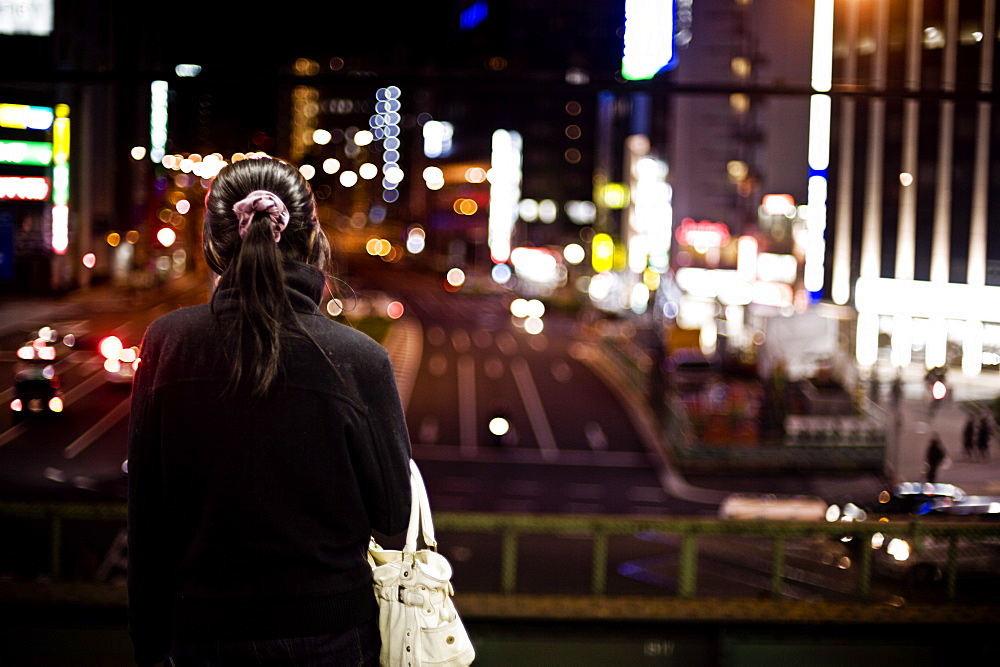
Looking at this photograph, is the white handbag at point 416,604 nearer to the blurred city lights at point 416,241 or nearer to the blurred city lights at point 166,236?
the blurred city lights at point 166,236

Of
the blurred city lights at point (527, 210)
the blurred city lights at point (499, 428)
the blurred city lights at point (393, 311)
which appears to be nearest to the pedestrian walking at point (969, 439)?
the blurred city lights at point (499, 428)

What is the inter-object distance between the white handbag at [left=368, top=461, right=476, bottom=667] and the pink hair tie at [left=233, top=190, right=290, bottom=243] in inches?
22.5

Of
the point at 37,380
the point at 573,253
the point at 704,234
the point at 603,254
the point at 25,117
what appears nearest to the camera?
the point at 25,117

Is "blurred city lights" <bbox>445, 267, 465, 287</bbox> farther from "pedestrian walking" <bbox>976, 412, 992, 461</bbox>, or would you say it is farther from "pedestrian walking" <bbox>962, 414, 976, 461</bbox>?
"pedestrian walking" <bbox>976, 412, 992, 461</bbox>

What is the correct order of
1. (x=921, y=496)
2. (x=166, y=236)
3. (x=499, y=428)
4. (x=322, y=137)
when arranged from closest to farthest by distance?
(x=921, y=496) < (x=166, y=236) < (x=322, y=137) < (x=499, y=428)

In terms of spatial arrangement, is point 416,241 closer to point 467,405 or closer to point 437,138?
point 437,138

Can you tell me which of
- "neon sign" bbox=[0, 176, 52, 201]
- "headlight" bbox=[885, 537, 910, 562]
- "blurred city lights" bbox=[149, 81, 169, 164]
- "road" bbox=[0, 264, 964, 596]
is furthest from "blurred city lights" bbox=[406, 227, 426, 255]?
"neon sign" bbox=[0, 176, 52, 201]

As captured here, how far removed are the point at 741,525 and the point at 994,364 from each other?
13.4ft

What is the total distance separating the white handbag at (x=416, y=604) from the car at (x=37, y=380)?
4313mm

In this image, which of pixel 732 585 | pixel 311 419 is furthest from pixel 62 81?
pixel 732 585

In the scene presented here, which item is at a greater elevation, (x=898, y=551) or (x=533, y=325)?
(x=533, y=325)

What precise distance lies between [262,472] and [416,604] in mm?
456

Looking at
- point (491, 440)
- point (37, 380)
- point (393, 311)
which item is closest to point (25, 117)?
point (37, 380)

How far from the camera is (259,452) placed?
65.8 inches
